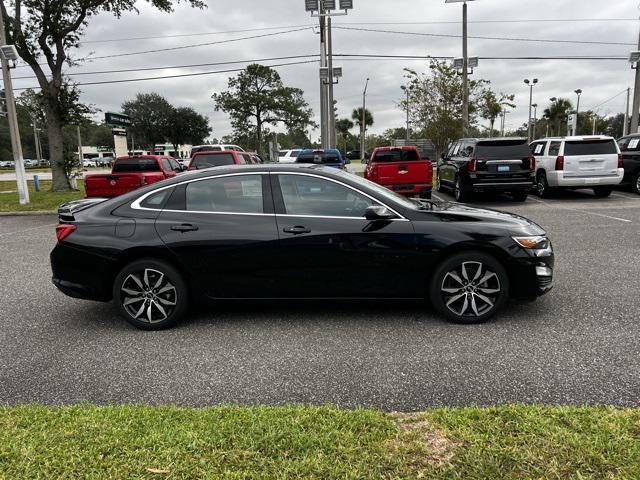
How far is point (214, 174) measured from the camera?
15.7 feet

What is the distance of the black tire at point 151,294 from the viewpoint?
4.55m

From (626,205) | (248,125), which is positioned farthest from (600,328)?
(248,125)

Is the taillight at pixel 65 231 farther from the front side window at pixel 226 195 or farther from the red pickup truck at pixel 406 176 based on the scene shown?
the red pickup truck at pixel 406 176

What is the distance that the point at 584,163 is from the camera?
1362cm

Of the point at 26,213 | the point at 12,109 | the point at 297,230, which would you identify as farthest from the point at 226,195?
the point at 12,109

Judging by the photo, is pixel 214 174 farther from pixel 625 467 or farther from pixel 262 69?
pixel 262 69

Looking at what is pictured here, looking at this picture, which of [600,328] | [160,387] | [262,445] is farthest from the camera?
[600,328]

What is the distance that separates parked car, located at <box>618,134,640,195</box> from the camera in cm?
1498

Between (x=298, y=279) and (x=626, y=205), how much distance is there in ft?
38.3

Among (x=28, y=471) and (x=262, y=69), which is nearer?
(x=28, y=471)

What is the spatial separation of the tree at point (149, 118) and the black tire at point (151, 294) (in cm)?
7468

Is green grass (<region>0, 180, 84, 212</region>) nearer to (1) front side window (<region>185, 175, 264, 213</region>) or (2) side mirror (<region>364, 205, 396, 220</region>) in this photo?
(1) front side window (<region>185, 175, 264, 213</region>)

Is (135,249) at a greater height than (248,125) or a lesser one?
lesser

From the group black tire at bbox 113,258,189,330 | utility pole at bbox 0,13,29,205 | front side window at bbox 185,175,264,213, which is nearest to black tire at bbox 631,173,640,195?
front side window at bbox 185,175,264,213
